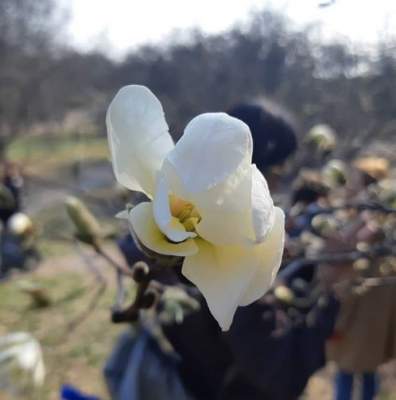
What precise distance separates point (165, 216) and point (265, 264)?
3.2 inches

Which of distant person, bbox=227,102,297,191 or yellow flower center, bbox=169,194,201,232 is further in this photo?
distant person, bbox=227,102,297,191

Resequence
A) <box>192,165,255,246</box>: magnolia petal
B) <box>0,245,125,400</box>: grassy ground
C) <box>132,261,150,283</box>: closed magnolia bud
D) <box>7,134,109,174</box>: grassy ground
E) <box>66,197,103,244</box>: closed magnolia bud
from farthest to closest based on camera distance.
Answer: <box>7,134,109,174</box>: grassy ground
<box>0,245,125,400</box>: grassy ground
<box>66,197,103,244</box>: closed magnolia bud
<box>132,261,150,283</box>: closed magnolia bud
<box>192,165,255,246</box>: magnolia petal

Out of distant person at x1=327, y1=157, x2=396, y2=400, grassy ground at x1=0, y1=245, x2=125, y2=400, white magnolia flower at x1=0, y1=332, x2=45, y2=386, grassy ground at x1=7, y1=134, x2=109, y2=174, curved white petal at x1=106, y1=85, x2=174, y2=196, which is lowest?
grassy ground at x1=7, y1=134, x2=109, y2=174

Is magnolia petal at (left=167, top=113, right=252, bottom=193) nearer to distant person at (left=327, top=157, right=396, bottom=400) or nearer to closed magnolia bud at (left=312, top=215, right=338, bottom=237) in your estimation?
closed magnolia bud at (left=312, top=215, right=338, bottom=237)

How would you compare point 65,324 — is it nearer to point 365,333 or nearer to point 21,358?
point 365,333

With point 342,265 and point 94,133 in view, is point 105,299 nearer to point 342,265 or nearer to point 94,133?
point 342,265

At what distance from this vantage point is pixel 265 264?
0.44m

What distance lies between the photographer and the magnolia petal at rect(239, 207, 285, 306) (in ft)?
1.45

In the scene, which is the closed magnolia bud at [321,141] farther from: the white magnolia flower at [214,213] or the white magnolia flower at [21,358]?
the white magnolia flower at [214,213]

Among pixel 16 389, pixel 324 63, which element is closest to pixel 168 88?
pixel 324 63

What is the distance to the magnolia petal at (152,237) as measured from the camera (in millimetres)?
439

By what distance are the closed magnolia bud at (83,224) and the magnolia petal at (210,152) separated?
37 centimetres

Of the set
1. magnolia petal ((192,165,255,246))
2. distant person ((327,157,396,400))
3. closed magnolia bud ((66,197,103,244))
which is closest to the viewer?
magnolia petal ((192,165,255,246))

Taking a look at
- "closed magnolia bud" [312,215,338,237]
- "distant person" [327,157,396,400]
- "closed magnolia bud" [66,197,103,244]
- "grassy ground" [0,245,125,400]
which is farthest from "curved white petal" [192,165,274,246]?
"grassy ground" [0,245,125,400]
